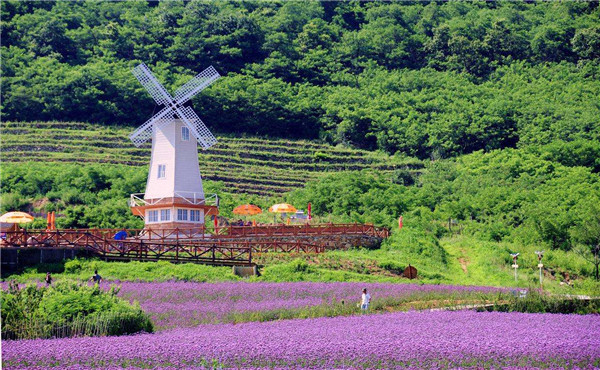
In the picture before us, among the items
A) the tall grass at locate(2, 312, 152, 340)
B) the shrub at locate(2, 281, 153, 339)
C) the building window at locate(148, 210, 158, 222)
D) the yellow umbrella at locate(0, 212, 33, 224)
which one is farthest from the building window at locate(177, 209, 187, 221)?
the tall grass at locate(2, 312, 152, 340)

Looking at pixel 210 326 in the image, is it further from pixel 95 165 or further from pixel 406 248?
pixel 95 165

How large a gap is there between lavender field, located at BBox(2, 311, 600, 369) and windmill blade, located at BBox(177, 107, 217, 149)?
27.2 m

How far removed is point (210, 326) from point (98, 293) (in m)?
3.11

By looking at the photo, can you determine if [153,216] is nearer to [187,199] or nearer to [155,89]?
[187,199]

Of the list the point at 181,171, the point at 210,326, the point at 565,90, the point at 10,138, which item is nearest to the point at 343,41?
the point at 565,90

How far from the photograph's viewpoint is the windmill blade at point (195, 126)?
50.4 m

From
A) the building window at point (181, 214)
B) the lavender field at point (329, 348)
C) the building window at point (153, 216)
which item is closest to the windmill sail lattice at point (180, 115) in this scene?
the building window at point (181, 214)

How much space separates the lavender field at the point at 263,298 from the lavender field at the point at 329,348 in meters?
4.09

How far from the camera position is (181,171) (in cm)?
4956

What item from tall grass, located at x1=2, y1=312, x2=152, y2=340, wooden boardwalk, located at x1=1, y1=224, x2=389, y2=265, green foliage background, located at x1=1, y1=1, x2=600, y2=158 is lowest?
tall grass, located at x1=2, y1=312, x2=152, y2=340

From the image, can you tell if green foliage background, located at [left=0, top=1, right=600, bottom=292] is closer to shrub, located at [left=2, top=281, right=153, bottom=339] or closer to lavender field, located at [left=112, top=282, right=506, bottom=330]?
lavender field, located at [left=112, top=282, right=506, bottom=330]

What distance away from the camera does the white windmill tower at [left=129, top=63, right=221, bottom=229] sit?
4878 centimetres

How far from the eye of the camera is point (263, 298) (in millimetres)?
32500

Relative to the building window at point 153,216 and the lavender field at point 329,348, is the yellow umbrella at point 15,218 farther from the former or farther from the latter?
the lavender field at point 329,348
